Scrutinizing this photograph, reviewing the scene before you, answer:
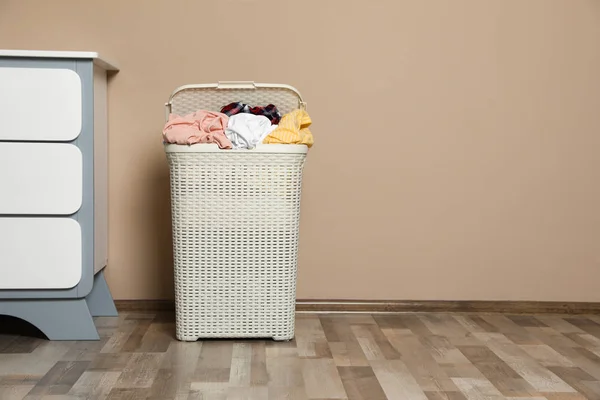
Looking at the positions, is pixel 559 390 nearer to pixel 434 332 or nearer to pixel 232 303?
pixel 434 332

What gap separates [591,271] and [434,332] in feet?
2.55

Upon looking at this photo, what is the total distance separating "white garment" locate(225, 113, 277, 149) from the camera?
2213 mm

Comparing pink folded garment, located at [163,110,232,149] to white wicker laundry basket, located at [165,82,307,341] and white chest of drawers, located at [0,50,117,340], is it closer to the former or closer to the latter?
white wicker laundry basket, located at [165,82,307,341]

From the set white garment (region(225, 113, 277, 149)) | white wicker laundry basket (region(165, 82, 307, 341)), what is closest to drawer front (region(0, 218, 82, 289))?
white wicker laundry basket (region(165, 82, 307, 341))

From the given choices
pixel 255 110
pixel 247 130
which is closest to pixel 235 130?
pixel 247 130

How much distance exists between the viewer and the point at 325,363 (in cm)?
207

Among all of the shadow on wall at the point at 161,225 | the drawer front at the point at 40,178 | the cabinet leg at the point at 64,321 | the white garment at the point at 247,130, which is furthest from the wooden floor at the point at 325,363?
the white garment at the point at 247,130

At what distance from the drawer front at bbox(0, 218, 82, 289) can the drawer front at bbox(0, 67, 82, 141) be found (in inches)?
10.3

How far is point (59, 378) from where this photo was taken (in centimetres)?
190

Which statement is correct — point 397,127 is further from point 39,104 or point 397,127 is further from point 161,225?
point 39,104

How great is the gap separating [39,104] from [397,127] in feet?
4.10

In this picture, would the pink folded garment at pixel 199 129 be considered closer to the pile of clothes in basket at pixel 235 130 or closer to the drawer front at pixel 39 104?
the pile of clothes in basket at pixel 235 130

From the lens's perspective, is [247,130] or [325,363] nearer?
[325,363]

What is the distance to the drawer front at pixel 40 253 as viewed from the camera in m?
2.21
